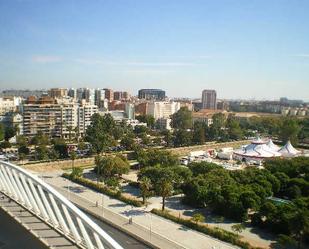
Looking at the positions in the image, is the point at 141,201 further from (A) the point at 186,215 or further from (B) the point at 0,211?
(B) the point at 0,211

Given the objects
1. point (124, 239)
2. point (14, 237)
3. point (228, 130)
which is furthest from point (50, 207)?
point (228, 130)

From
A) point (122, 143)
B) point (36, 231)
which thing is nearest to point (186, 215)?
point (36, 231)

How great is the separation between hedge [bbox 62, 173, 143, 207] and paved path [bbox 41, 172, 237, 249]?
524mm

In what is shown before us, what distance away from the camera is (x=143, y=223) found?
27.2m

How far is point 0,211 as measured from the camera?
26172 millimetres

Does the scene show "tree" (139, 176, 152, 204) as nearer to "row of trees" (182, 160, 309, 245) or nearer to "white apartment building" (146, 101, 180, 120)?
"row of trees" (182, 160, 309, 245)

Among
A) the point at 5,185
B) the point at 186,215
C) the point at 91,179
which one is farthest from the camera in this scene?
the point at 91,179

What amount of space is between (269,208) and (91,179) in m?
20.9

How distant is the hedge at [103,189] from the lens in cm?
3188

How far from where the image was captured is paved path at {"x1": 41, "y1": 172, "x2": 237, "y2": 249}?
→ 77.6 ft

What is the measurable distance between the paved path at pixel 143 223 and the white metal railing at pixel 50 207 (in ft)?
12.1

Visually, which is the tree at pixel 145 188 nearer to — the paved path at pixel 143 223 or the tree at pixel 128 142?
the paved path at pixel 143 223

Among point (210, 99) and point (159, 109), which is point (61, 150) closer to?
point (159, 109)

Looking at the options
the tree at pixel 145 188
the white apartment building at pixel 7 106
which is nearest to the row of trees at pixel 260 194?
the tree at pixel 145 188
